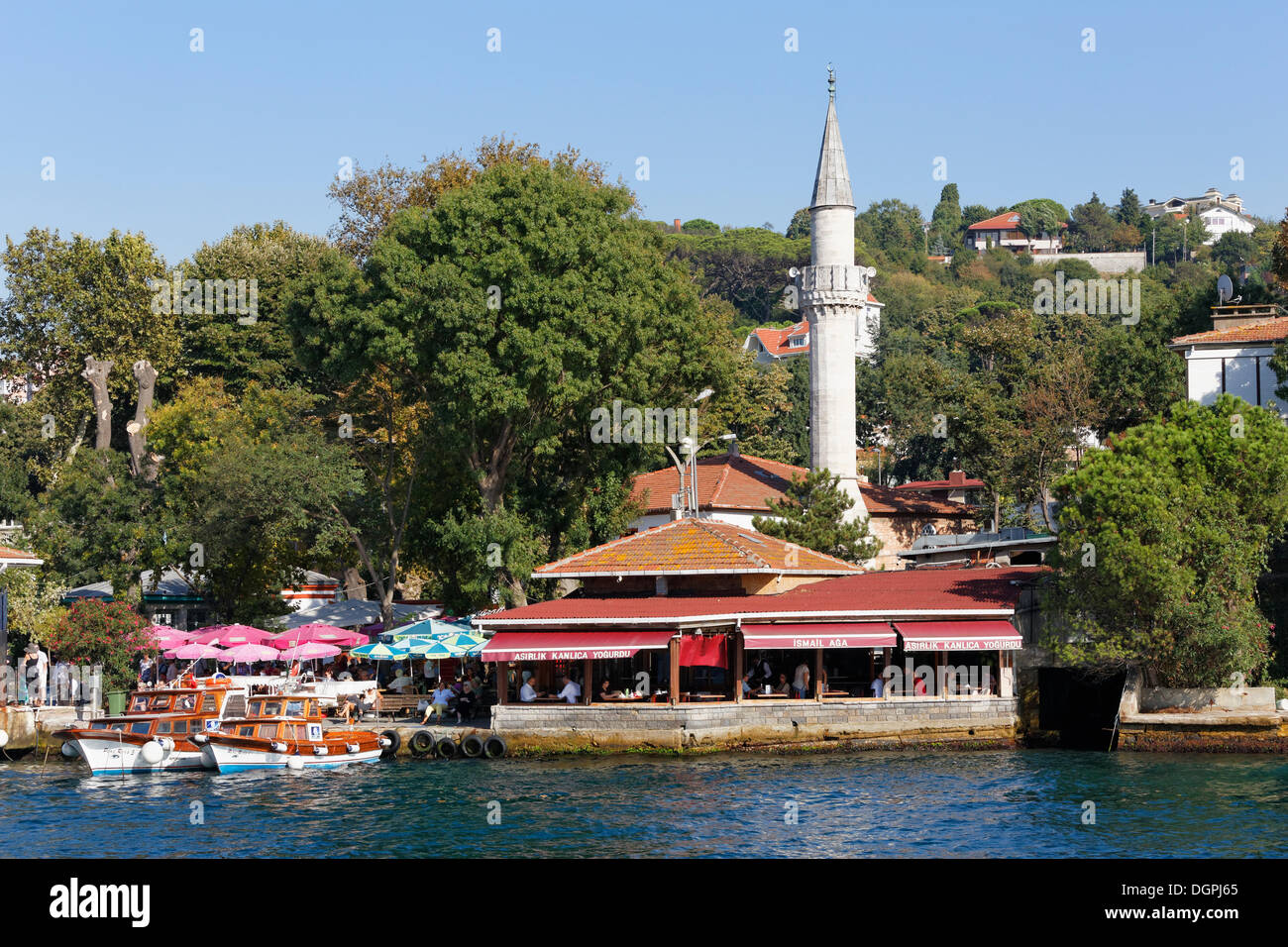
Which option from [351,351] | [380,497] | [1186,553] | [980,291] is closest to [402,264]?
[351,351]

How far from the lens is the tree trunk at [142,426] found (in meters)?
50.3

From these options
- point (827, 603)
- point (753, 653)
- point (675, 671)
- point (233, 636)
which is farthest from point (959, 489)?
point (233, 636)

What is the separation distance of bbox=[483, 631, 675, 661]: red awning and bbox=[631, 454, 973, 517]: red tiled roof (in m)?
17.2

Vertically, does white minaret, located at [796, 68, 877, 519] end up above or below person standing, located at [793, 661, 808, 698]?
above

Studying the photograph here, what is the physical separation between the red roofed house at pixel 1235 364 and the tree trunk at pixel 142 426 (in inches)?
1458

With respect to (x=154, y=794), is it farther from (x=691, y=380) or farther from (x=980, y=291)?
(x=980, y=291)

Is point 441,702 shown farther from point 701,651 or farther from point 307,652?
point 701,651

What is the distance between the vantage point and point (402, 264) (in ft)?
132

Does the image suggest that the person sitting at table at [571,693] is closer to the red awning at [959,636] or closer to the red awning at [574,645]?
the red awning at [574,645]

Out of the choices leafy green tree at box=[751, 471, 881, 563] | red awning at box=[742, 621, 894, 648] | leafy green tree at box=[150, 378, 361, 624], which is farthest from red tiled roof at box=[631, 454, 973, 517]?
red awning at box=[742, 621, 894, 648]

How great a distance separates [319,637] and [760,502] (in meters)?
19.1

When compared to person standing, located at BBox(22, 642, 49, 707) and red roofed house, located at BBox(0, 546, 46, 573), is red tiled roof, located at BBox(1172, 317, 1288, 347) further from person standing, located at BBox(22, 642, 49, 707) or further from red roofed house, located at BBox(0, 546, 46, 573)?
person standing, located at BBox(22, 642, 49, 707)

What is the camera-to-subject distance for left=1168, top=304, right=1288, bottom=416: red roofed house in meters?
43.3
